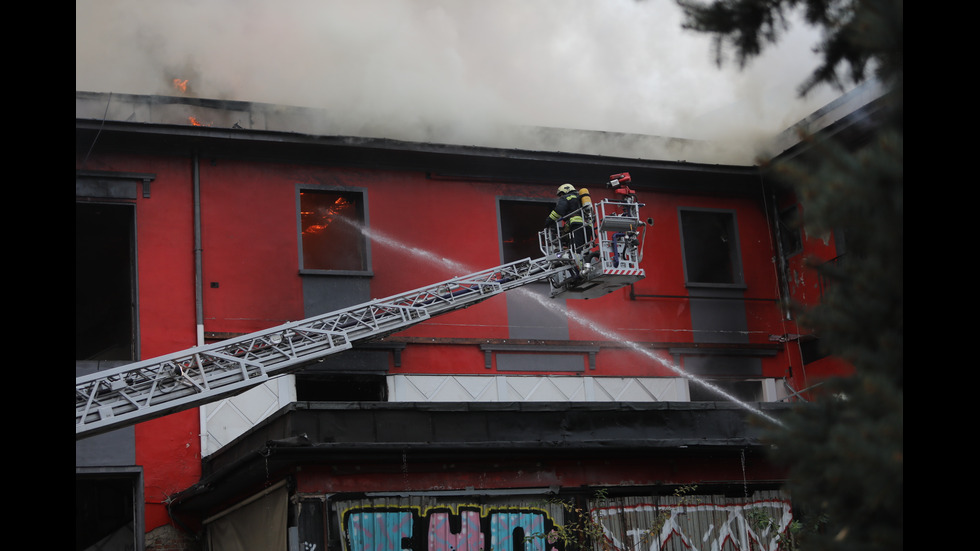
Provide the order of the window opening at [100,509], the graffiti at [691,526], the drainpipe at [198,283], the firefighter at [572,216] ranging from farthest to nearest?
the window opening at [100,509] < the drainpipe at [198,283] < the firefighter at [572,216] < the graffiti at [691,526]

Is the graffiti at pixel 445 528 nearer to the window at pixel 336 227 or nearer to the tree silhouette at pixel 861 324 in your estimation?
the window at pixel 336 227

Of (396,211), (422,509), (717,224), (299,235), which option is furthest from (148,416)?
(717,224)

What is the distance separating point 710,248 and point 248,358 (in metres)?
11.0

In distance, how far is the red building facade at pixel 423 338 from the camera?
40.7 ft

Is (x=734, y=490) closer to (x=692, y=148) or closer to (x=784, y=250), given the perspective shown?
(x=784, y=250)

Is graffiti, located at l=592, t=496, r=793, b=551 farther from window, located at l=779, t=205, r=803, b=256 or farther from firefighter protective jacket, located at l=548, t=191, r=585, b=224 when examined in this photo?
window, located at l=779, t=205, r=803, b=256

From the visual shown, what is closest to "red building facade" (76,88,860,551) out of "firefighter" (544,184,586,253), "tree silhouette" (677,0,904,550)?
"firefighter" (544,184,586,253)

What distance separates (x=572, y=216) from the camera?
556 inches

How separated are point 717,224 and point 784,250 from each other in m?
1.30

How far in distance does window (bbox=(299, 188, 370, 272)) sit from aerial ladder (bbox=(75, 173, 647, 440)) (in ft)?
8.56

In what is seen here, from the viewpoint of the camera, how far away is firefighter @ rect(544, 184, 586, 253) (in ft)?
46.2

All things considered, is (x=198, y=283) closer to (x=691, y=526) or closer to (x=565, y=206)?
(x=565, y=206)

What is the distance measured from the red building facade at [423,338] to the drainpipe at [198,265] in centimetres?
3

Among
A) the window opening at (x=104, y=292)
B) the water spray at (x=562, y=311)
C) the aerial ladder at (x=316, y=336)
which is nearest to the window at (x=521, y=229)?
the water spray at (x=562, y=311)
